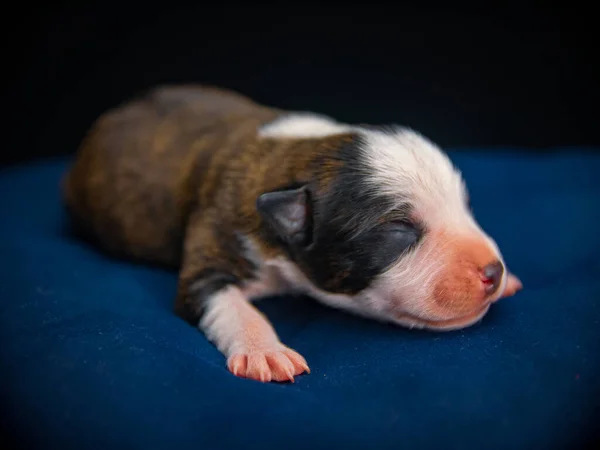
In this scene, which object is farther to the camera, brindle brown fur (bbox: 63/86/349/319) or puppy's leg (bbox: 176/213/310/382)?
brindle brown fur (bbox: 63/86/349/319)

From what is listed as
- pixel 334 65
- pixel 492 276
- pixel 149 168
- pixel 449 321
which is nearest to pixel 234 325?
pixel 449 321

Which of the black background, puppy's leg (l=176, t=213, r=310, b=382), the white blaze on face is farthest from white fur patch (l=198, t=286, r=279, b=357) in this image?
the black background

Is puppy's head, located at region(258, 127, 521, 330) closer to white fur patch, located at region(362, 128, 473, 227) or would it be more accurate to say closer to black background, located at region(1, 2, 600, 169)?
white fur patch, located at region(362, 128, 473, 227)

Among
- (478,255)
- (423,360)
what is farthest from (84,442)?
(478,255)

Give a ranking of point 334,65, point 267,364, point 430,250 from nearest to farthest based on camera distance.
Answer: point 267,364 < point 430,250 < point 334,65

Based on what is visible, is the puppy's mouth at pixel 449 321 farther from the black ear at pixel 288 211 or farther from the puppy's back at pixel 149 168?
the puppy's back at pixel 149 168

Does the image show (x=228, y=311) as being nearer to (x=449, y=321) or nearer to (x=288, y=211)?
(x=288, y=211)

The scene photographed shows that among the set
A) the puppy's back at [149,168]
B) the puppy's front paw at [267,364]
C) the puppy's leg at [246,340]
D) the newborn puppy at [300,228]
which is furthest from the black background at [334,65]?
the puppy's front paw at [267,364]
